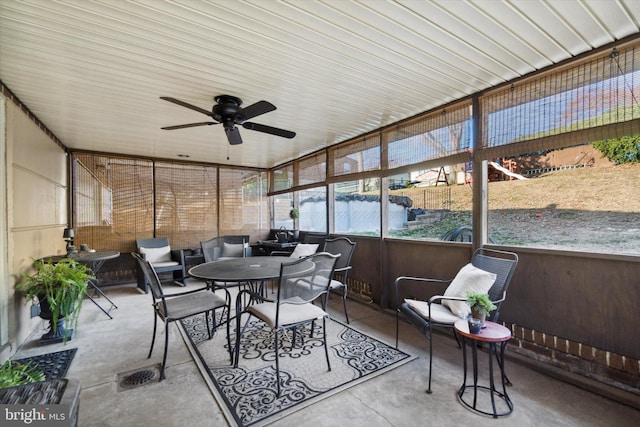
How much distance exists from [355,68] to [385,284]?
2695 millimetres

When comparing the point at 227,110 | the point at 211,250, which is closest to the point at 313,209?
the point at 211,250

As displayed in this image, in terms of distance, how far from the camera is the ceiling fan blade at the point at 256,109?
2354 mm

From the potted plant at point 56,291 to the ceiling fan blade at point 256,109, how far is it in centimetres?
236

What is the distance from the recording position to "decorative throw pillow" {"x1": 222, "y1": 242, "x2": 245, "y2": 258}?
15.3 ft

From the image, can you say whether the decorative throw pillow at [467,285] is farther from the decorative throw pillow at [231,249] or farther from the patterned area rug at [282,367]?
the decorative throw pillow at [231,249]

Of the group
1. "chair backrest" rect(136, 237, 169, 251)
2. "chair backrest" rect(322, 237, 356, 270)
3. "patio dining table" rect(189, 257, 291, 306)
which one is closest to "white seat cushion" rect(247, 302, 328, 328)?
"patio dining table" rect(189, 257, 291, 306)

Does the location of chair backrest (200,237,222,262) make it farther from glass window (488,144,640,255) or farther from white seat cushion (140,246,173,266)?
glass window (488,144,640,255)

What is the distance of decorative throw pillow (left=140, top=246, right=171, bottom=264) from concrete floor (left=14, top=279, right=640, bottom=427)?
2.38m

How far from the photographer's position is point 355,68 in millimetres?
2357

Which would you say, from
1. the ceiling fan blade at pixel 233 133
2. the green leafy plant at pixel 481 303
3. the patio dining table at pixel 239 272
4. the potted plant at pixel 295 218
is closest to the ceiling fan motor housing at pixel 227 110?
the ceiling fan blade at pixel 233 133

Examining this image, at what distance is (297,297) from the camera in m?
2.39

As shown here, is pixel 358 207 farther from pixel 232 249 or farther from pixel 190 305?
pixel 190 305

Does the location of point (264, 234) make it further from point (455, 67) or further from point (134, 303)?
point (455, 67)

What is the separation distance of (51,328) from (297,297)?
2.72 m
